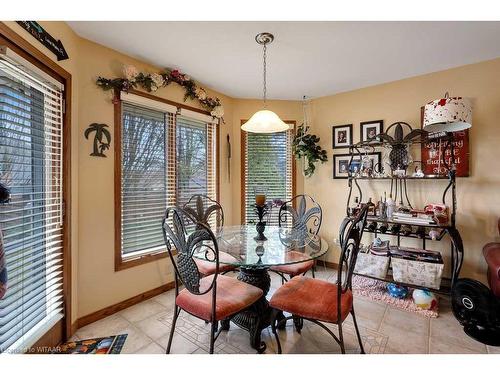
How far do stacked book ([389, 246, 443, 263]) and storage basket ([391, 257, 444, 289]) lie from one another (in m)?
0.04

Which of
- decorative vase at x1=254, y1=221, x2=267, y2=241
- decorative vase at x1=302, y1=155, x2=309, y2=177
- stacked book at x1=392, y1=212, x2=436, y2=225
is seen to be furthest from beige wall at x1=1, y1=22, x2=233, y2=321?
stacked book at x1=392, y1=212, x2=436, y2=225

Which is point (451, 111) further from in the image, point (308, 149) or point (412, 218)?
point (308, 149)

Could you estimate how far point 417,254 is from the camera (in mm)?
2549

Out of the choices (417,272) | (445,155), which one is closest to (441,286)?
(417,272)

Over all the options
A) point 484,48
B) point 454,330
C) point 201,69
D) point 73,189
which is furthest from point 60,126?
point 484,48

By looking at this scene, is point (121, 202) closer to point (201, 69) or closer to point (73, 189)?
point (73, 189)

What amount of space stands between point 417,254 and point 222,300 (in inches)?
84.6

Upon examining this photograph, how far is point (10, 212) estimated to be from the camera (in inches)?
57.4

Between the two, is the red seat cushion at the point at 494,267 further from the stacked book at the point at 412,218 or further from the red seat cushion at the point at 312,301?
the red seat cushion at the point at 312,301

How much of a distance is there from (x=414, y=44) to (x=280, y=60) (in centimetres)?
121

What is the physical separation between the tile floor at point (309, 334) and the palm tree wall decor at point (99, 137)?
1.53 meters

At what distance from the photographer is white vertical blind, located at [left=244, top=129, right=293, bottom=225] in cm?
372

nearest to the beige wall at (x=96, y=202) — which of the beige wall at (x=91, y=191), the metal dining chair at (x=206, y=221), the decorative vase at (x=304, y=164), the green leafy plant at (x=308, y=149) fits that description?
the beige wall at (x=91, y=191)
